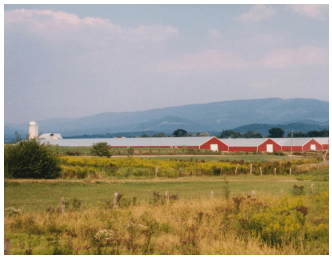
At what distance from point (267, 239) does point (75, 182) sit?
15824mm

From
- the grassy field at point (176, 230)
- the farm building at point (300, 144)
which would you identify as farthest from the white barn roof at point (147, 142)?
the grassy field at point (176, 230)

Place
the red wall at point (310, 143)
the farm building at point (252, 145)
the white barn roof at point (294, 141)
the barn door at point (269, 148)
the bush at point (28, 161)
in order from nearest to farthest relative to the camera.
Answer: the bush at point (28, 161), the farm building at point (252, 145), the barn door at point (269, 148), the red wall at point (310, 143), the white barn roof at point (294, 141)

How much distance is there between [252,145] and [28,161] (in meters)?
58.9

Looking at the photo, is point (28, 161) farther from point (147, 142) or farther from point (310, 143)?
point (310, 143)

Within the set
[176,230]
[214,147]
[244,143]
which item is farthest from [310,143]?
[176,230]

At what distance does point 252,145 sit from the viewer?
74812 millimetres

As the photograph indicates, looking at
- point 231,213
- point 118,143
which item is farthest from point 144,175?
point 118,143

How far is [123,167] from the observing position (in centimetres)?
3031

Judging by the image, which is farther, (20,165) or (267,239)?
(20,165)

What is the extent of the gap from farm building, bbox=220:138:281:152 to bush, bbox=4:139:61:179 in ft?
179

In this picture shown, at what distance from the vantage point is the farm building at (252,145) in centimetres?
7425

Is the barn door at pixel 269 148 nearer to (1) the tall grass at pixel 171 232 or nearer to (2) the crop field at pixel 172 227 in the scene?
(2) the crop field at pixel 172 227

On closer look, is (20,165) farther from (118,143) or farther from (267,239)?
(118,143)

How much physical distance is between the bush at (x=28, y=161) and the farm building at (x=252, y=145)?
179ft
